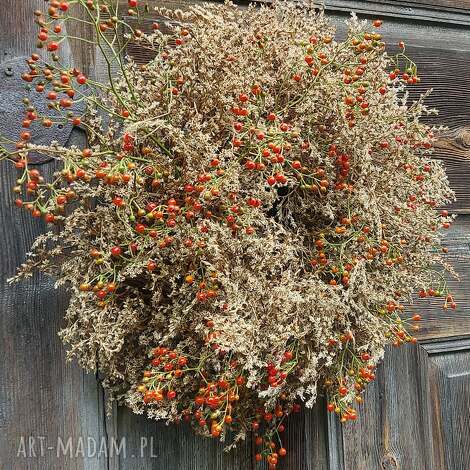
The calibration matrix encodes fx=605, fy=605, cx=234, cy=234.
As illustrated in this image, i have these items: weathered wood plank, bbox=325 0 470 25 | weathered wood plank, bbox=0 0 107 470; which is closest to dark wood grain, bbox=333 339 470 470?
weathered wood plank, bbox=0 0 107 470

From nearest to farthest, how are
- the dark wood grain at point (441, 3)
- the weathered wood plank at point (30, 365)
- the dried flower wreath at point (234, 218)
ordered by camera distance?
A: the dried flower wreath at point (234, 218) → the weathered wood plank at point (30, 365) → the dark wood grain at point (441, 3)

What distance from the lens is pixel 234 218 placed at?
105 cm

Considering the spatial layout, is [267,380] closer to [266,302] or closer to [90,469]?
[266,302]

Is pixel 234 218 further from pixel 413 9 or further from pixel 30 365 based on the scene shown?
pixel 413 9

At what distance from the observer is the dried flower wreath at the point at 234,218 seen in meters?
1.03

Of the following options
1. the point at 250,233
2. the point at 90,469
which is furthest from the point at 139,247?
the point at 90,469

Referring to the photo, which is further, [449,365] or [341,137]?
[449,365]

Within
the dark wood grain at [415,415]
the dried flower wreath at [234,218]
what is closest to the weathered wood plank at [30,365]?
the dried flower wreath at [234,218]

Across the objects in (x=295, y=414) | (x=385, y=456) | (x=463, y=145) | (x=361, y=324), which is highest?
(x=463, y=145)

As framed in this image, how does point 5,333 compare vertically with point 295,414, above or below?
above

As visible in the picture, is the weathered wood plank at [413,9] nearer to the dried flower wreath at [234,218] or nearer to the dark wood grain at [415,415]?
the dried flower wreath at [234,218]

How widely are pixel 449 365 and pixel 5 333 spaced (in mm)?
1109

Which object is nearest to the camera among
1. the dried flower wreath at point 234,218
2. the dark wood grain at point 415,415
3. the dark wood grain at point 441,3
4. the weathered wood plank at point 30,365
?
the dried flower wreath at point 234,218

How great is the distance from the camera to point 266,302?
106 centimetres
